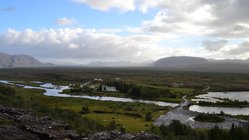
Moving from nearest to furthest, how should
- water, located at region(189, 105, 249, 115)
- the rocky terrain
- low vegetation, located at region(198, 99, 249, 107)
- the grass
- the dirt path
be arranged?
the rocky terrain → the dirt path → the grass → water, located at region(189, 105, 249, 115) → low vegetation, located at region(198, 99, 249, 107)

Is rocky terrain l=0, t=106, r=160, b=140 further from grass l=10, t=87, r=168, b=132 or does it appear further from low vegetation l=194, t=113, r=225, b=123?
low vegetation l=194, t=113, r=225, b=123

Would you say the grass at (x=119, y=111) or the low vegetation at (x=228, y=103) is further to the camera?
the low vegetation at (x=228, y=103)

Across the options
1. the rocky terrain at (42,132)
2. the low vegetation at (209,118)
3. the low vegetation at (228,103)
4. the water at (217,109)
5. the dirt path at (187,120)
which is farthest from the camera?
the low vegetation at (228,103)

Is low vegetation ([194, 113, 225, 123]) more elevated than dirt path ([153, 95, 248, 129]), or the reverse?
low vegetation ([194, 113, 225, 123])

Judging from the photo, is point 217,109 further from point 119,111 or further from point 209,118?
point 119,111

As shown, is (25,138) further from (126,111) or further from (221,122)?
(126,111)

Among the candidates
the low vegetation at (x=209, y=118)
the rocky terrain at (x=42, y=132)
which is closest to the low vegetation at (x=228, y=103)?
the low vegetation at (x=209, y=118)

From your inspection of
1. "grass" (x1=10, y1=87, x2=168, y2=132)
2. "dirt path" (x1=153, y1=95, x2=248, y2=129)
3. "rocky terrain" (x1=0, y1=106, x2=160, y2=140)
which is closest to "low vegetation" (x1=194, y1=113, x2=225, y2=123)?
"dirt path" (x1=153, y1=95, x2=248, y2=129)

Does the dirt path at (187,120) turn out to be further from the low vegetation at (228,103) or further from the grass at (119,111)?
the low vegetation at (228,103)

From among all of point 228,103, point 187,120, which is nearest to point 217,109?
point 228,103

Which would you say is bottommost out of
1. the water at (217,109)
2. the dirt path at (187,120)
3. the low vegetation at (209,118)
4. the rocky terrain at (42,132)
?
the water at (217,109)

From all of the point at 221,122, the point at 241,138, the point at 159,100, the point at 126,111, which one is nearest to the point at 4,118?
the point at 241,138
